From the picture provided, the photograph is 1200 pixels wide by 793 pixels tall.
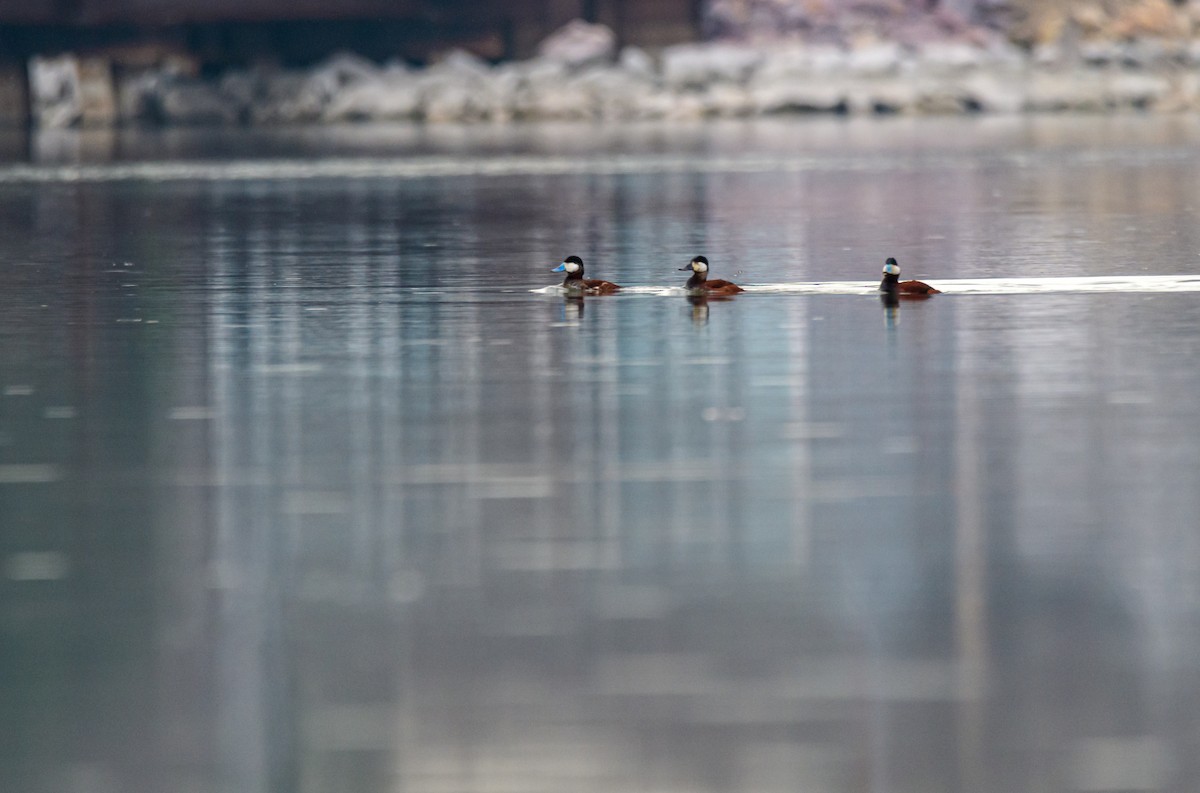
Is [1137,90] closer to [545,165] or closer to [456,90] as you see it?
[456,90]

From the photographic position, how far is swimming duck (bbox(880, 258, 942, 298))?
1580cm

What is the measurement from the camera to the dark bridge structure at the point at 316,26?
231ft

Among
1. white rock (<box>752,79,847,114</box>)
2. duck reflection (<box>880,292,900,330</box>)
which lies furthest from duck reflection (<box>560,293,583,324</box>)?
white rock (<box>752,79,847,114</box>)

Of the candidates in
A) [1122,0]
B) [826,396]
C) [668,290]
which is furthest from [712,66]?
[826,396]

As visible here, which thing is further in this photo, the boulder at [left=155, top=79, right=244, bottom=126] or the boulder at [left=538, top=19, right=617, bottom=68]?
the boulder at [left=538, top=19, right=617, bottom=68]

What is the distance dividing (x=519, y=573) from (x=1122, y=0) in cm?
7068

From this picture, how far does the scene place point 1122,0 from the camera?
246 feet

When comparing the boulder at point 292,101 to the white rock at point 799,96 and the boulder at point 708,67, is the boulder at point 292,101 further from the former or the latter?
the white rock at point 799,96

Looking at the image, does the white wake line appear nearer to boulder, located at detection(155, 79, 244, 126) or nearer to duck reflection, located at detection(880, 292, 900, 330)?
duck reflection, located at detection(880, 292, 900, 330)

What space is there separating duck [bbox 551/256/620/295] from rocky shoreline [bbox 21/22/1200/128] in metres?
54.2

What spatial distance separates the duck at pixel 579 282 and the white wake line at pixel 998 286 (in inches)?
11.1

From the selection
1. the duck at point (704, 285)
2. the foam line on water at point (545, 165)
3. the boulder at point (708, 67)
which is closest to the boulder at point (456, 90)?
the boulder at point (708, 67)

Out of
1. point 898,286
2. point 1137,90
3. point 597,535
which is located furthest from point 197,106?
point 597,535

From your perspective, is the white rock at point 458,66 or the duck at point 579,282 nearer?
the duck at point 579,282
